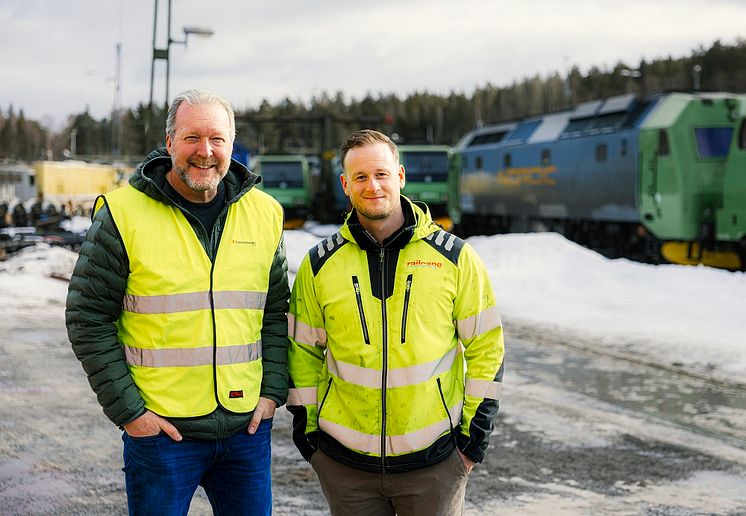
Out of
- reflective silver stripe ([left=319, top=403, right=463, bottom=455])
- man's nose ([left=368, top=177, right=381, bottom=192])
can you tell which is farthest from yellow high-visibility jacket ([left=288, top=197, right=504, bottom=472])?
man's nose ([left=368, top=177, right=381, bottom=192])

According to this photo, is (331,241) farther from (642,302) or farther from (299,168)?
(299,168)

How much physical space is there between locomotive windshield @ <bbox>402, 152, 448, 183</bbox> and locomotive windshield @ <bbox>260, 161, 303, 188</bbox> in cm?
533

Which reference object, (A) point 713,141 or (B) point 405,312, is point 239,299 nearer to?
(B) point 405,312

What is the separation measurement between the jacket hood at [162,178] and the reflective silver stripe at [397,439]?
3.07 feet

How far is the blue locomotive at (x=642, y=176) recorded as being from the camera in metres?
17.2

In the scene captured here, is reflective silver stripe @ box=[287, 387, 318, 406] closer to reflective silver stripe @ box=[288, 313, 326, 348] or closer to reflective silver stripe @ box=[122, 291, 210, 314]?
reflective silver stripe @ box=[288, 313, 326, 348]

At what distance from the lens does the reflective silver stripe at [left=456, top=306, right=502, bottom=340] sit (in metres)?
3.23

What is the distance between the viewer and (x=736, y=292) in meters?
13.2

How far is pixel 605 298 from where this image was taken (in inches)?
534

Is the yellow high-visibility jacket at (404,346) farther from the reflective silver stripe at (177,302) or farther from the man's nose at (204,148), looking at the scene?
the man's nose at (204,148)

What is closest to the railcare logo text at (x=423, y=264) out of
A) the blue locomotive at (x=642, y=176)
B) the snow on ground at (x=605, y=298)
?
the snow on ground at (x=605, y=298)

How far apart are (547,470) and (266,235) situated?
3207 millimetres

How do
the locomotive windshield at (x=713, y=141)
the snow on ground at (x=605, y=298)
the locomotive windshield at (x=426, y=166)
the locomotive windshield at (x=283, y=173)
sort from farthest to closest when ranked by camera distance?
the locomotive windshield at (x=283, y=173) → the locomotive windshield at (x=426, y=166) → the locomotive windshield at (x=713, y=141) → the snow on ground at (x=605, y=298)

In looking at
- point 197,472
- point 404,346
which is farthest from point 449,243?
point 197,472
